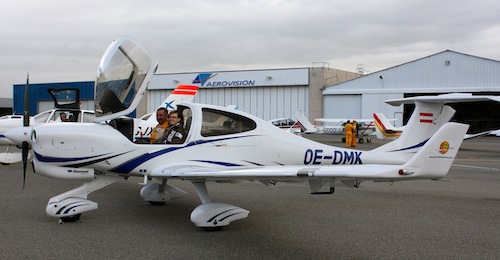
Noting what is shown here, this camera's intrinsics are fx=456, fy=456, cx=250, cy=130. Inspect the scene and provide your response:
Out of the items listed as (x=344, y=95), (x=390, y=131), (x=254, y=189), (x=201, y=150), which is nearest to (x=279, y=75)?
(x=344, y=95)

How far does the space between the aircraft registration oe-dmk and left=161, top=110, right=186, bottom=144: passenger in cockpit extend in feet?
0.33

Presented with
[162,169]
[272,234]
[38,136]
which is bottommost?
[272,234]

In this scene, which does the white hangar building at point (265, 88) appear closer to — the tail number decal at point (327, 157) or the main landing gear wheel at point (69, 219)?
the tail number decal at point (327, 157)

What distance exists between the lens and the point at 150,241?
18.8 ft

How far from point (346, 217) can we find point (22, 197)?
6.03 m

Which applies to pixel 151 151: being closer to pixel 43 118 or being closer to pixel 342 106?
pixel 43 118

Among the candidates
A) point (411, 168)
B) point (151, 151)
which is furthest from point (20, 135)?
point (411, 168)

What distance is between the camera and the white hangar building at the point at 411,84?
41125mm

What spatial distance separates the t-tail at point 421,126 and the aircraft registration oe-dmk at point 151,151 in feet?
2.71

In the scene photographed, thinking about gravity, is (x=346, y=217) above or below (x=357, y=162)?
below

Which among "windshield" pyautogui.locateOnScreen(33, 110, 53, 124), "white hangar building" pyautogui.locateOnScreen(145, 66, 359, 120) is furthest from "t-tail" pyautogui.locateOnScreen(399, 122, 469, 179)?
"white hangar building" pyautogui.locateOnScreen(145, 66, 359, 120)

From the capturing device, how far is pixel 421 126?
8.15 metres

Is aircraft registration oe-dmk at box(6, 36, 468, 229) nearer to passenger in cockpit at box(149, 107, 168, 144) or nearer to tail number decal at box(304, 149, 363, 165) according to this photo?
tail number decal at box(304, 149, 363, 165)

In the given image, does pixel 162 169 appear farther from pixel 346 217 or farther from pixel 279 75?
pixel 279 75
